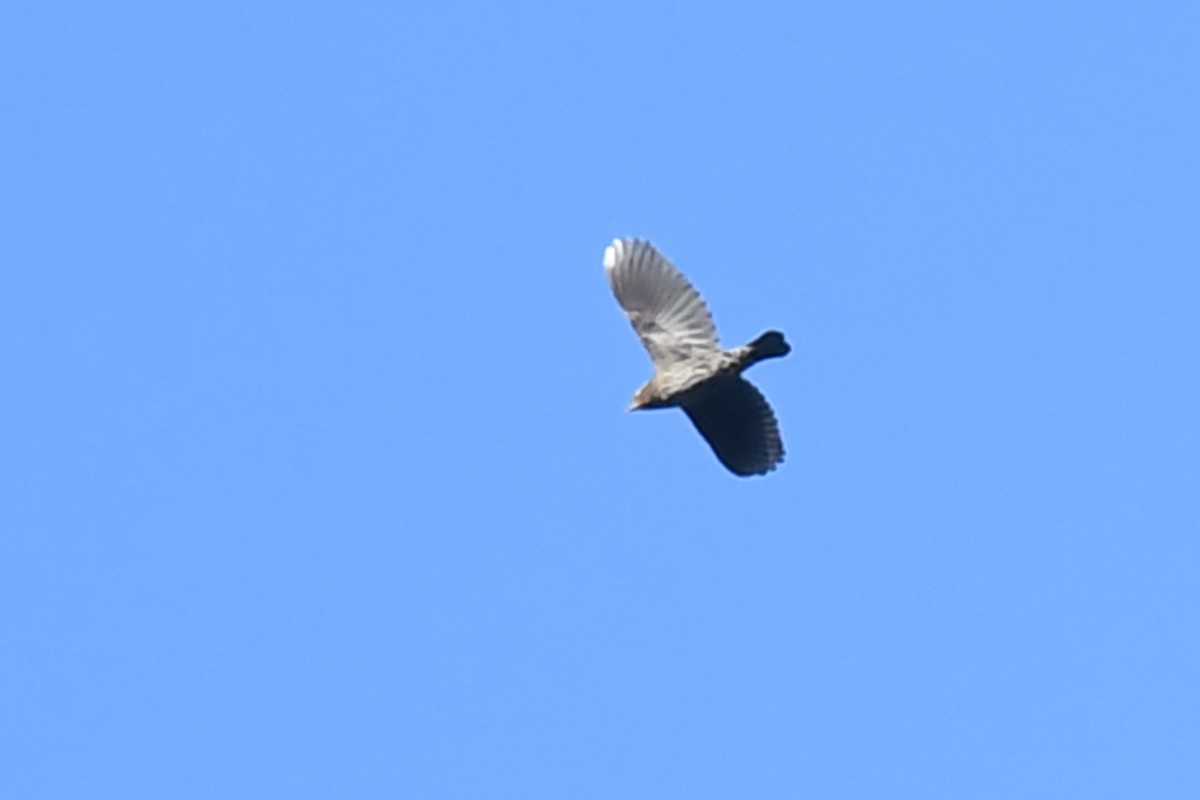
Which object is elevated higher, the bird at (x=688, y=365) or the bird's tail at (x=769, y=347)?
the bird at (x=688, y=365)

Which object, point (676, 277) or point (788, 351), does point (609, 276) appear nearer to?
point (676, 277)

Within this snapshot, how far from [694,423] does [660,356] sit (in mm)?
717

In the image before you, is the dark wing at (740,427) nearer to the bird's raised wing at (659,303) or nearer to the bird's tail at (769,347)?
the bird's raised wing at (659,303)

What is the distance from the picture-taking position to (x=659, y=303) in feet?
85.9

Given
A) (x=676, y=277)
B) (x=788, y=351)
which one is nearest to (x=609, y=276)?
(x=676, y=277)

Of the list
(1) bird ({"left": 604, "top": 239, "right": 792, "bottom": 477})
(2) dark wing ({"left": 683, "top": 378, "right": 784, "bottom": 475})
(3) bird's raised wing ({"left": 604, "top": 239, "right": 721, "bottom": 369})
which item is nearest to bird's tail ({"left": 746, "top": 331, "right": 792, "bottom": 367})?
(1) bird ({"left": 604, "top": 239, "right": 792, "bottom": 477})

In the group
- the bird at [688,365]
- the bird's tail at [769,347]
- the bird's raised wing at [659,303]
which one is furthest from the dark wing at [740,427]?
the bird's tail at [769,347]

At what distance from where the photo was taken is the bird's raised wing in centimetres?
2581

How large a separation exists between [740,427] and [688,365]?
2.77 ft

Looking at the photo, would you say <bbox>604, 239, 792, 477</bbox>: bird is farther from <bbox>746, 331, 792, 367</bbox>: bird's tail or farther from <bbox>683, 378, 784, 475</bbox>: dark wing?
<bbox>746, 331, 792, 367</bbox>: bird's tail

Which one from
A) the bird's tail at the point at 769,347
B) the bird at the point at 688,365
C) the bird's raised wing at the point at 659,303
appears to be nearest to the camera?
the bird's tail at the point at 769,347

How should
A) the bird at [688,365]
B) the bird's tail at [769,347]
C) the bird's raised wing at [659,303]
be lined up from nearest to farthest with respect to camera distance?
1. the bird's tail at [769,347]
2. the bird at [688,365]
3. the bird's raised wing at [659,303]

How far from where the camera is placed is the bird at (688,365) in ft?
83.1

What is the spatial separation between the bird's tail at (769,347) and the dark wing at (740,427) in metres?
1.05
